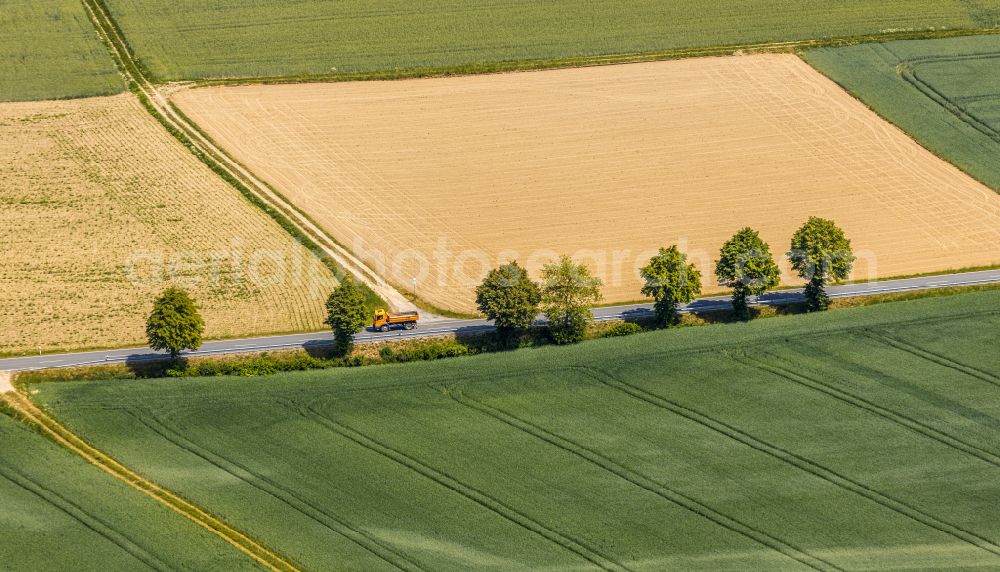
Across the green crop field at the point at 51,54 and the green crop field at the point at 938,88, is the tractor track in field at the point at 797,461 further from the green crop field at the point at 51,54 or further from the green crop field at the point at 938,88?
the green crop field at the point at 51,54

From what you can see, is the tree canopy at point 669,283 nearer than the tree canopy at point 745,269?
Yes

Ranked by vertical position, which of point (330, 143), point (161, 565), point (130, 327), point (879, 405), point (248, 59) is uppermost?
point (248, 59)

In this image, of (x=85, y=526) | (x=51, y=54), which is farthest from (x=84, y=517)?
(x=51, y=54)

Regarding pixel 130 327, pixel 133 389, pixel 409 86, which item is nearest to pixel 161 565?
pixel 133 389

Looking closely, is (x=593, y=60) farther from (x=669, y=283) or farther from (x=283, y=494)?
(x=283, y=494)

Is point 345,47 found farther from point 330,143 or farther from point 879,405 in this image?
point 879,405

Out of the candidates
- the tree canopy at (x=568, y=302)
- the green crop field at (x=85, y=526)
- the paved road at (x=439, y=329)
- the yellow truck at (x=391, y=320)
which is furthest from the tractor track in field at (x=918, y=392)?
the green crop field at (x=85, y=526)
